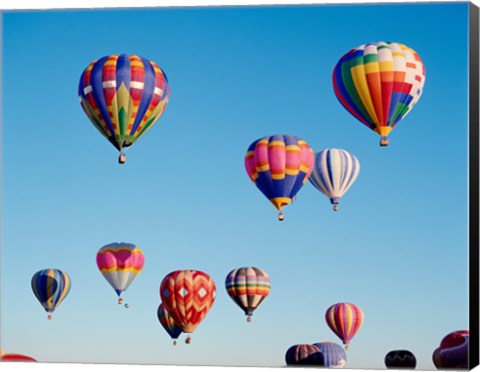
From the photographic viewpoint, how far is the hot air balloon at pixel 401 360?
16547 millimetres

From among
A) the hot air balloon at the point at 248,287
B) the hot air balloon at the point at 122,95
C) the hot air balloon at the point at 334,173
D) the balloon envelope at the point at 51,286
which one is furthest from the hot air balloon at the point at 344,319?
the hot air balloon at the point at 122,95

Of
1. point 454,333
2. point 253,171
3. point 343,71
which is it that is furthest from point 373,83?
point 454,333

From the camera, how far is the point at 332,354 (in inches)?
A: 810

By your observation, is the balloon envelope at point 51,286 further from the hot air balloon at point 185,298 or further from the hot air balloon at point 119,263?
the hot air balloon at point 185,298

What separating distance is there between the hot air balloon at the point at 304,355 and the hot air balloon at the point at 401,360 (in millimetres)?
2115

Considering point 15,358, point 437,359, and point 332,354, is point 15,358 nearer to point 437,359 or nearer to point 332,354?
point 437,359

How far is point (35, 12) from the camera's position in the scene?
56.1 feet

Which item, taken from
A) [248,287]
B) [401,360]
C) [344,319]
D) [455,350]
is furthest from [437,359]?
[248,287]

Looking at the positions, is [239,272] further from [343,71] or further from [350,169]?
[343,71]

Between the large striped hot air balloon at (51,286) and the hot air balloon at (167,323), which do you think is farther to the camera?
the large striped hot air balloon at (51,286)

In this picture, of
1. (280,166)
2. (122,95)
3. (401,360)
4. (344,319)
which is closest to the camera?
(401,360)

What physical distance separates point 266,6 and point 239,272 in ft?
30.2

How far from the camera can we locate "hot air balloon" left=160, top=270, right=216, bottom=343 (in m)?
22.3

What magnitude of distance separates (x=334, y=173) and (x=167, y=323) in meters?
3.88
